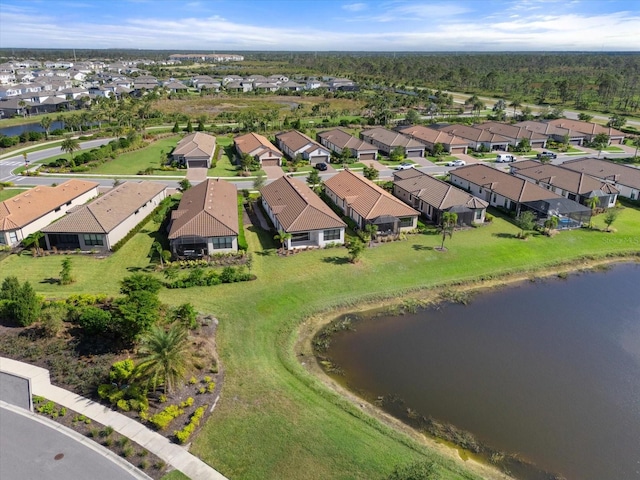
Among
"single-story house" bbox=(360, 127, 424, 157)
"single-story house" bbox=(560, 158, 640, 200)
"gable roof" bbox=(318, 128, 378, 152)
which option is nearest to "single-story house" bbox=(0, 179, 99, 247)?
"gable roof" bbox=(318, 128, 378, 152)

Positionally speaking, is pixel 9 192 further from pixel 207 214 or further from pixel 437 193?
pixel 437 193

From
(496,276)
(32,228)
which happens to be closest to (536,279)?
(496,276)

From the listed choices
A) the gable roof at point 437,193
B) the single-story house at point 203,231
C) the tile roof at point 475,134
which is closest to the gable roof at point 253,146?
the gable roof at point 437,193

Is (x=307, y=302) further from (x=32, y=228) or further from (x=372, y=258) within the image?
(x=32, y=228)

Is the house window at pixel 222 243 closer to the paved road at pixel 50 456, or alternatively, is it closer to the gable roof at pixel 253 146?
the paved road at pixel 50 456

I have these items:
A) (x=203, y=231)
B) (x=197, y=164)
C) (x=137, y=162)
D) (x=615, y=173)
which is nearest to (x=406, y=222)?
(x=203, y=231)

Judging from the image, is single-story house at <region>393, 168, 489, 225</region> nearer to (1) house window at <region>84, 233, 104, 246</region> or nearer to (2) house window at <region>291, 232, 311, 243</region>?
(2) house window at <region>291, 232, 311, 243</region>
